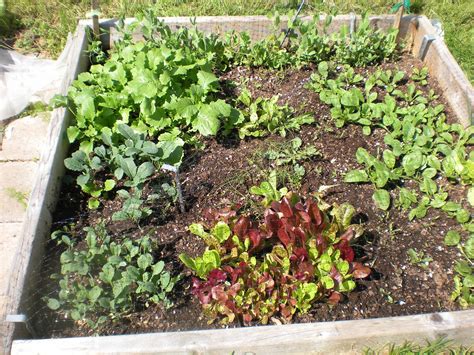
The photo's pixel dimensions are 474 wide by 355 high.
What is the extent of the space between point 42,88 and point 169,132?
125 centimetres

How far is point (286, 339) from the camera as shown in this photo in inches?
83.7

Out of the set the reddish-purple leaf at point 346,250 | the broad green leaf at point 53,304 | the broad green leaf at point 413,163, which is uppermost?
the broad green leaf at point 413,163

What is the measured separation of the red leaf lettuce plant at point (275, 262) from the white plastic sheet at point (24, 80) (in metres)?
1.83

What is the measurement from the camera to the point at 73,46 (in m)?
3.65

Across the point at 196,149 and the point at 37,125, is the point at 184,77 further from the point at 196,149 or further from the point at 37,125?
the point at 37,125

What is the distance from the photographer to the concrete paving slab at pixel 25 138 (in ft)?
11.1

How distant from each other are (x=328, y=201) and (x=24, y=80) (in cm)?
243

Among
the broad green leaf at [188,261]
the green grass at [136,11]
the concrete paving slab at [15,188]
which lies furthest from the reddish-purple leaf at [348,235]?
the green grass at [136,11]

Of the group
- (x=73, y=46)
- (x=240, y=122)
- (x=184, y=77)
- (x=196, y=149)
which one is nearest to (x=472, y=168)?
(x=240, y=122)

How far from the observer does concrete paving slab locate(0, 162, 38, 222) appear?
10.1 ft

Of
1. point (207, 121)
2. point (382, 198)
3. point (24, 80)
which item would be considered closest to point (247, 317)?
point (382, 198)

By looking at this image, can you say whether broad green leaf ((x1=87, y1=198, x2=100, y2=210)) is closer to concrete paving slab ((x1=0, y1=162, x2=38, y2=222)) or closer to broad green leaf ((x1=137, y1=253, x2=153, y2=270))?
concrete paving slab ((x1=0, y1=162, x2=38, y2=222))

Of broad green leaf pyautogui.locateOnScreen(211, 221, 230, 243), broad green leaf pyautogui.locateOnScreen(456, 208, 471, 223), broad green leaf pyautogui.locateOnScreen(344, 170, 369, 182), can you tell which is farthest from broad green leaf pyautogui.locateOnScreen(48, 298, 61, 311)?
broad green leaf pyautogui.locateOnScreen(456, 208, 471, 223)

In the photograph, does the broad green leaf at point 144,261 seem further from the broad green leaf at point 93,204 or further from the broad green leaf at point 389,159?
the broad green leaf at point 389,159
